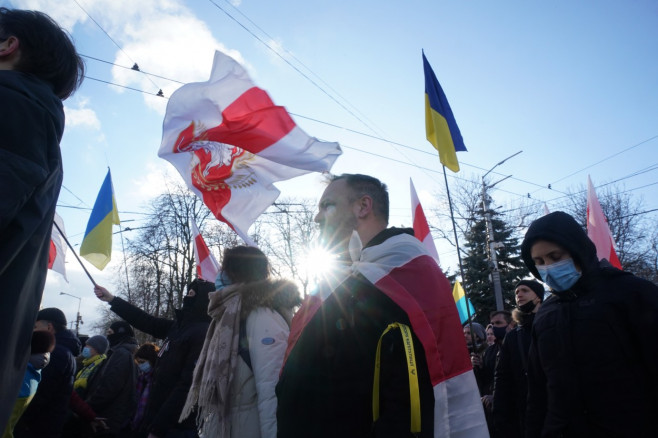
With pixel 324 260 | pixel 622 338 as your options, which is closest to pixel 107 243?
pixel 324 260

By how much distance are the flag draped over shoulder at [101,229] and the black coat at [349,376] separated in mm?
5285

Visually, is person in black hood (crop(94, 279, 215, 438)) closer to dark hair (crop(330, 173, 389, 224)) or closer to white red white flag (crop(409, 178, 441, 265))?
dark hair (crop(330, 173, 389, 224))

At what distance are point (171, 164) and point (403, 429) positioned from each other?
3.23 m

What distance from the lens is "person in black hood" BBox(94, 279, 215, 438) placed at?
348 cm

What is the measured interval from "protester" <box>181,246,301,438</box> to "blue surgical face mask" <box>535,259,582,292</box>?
1688 mm

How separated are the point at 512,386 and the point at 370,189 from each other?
114 inches

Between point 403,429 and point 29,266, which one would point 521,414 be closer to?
point 403,429

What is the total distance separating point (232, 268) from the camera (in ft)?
11.4

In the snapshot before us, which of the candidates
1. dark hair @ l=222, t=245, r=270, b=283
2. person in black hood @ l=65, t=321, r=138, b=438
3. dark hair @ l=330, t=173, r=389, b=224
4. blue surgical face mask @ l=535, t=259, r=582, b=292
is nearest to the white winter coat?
dark hair @ l=222, t=245, r=270, b=283

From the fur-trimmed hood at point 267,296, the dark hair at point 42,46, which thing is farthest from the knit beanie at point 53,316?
the dark hair at point 42,46

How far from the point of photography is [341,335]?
72.2 inches

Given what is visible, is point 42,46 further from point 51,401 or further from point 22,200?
point 51,401

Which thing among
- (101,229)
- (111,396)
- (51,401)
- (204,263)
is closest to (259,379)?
(51,401)

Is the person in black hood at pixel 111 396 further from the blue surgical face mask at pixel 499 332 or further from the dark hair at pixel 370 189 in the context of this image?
the blue surgical face mask at pixel 499 332
